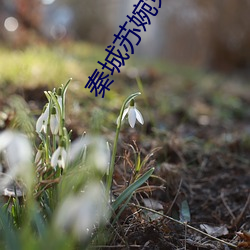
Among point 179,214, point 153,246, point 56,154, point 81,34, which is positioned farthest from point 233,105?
point 81,34

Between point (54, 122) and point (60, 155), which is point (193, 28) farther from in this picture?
point (60, 155)

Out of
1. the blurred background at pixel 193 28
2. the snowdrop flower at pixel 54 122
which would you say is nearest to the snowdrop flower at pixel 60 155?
the snowdrop flower at pixel 54 122

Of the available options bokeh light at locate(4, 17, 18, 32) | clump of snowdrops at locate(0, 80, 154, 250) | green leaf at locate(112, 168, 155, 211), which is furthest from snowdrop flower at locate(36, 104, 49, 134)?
bokeh light at locate(4, 17, 18, 32)

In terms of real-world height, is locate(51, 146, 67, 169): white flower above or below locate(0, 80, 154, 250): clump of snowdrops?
above

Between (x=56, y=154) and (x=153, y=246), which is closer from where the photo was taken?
(x=56, y=154)

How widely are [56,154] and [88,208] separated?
23 cm

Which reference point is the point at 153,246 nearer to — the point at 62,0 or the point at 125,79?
the point at 125,79

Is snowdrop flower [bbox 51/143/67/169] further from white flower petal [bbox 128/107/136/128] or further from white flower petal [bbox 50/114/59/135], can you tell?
white flower petal [bbox 128/107/136/128]

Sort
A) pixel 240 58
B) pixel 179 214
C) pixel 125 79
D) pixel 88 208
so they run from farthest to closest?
pixel 240 58
pixel 125 79
pixel 179 214
pixel 88 208

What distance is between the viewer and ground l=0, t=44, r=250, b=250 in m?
1.49

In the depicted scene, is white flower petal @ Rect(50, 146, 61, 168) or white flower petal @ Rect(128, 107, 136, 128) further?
white flower petal @ Rect(128, 107, 136, 128)

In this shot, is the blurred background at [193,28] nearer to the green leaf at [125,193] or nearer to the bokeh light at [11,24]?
the bokeh light at [11,24]

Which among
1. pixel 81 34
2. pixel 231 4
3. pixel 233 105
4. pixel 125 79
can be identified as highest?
pixel 231 4

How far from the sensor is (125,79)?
16.7 feet
